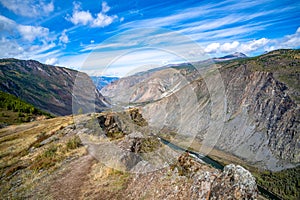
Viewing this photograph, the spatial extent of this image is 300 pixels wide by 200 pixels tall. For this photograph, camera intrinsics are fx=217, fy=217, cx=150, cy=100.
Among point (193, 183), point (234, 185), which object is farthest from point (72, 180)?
point (234, 185)

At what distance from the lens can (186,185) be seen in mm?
13211

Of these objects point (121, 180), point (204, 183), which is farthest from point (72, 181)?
point (204, 183)

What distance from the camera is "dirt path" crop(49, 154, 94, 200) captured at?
16938mm

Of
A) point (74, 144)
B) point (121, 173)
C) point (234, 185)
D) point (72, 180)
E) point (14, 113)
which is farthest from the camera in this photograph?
point (14, 113)

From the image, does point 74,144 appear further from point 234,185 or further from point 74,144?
point 234,185

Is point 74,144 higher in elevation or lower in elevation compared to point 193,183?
lower

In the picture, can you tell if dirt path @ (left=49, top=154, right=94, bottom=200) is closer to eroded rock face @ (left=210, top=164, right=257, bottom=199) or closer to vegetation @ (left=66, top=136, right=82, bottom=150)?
vegetation @ (left=66, top=136, right=82, bottom=150)

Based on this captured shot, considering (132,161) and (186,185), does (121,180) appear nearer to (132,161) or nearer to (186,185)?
(132,161)

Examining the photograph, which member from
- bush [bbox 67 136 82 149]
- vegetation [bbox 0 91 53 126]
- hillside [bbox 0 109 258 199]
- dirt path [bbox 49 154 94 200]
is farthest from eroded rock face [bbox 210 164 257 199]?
vegetation [bbox 0 91 53 126]

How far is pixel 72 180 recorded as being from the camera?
1914 centimetres

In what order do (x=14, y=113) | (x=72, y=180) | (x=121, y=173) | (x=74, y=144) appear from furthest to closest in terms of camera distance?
(x=14, y=113)
(x=74, y=144)
(x=72, y=180)
(x=121, y=173)

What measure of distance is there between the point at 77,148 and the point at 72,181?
982cm

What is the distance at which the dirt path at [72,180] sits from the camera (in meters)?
16.9

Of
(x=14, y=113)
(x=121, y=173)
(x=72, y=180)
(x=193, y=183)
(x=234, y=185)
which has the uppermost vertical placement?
(x=234, y=185)
